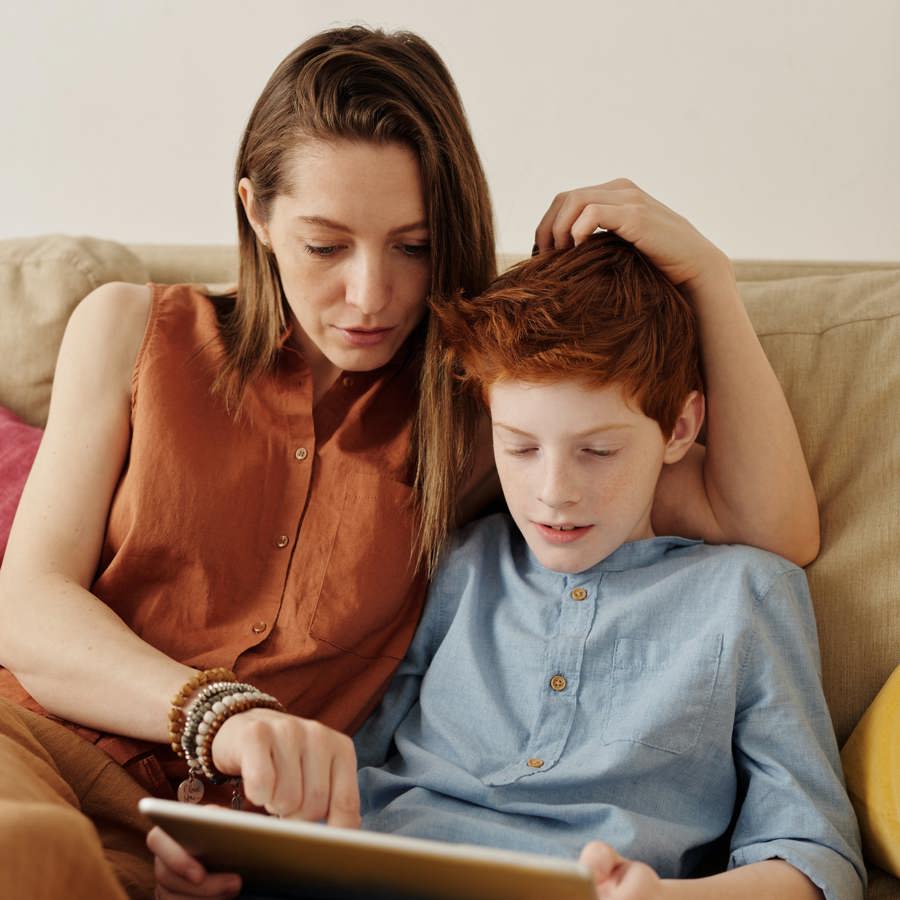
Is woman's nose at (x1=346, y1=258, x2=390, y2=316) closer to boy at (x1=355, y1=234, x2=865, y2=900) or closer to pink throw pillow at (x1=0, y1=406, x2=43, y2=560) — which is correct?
boy at (x1=355, y1=234, x2=865, y2=900)

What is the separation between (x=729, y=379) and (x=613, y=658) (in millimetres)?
345

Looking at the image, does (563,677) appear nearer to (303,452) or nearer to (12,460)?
(303,452)

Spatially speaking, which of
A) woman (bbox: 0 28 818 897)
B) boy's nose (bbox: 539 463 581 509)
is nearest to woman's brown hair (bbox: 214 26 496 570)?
woman (bbox: 0 28 818 897)

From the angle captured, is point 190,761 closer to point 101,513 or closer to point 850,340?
point 101,513

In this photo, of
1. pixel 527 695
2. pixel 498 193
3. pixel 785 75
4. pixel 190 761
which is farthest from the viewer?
pixel 498 193

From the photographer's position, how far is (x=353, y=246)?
1347 mm

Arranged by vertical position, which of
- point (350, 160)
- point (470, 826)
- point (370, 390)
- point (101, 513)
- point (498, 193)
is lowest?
point (470, 826)

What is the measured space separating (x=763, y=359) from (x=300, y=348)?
578 millimetres

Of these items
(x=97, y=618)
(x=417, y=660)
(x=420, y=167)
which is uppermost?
(x=420, y=167)

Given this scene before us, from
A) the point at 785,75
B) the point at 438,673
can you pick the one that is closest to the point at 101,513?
the point at 438,673

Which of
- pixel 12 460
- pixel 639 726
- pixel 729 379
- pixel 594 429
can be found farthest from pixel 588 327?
pixel 12 460

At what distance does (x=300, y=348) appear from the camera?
5.01ft

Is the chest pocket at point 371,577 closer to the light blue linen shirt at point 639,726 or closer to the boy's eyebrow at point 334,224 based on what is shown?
the light blue linen shirt at point 639,726

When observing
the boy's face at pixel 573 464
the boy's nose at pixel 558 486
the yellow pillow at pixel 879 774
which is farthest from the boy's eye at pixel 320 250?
the yellow pillow at pixel 879 774
